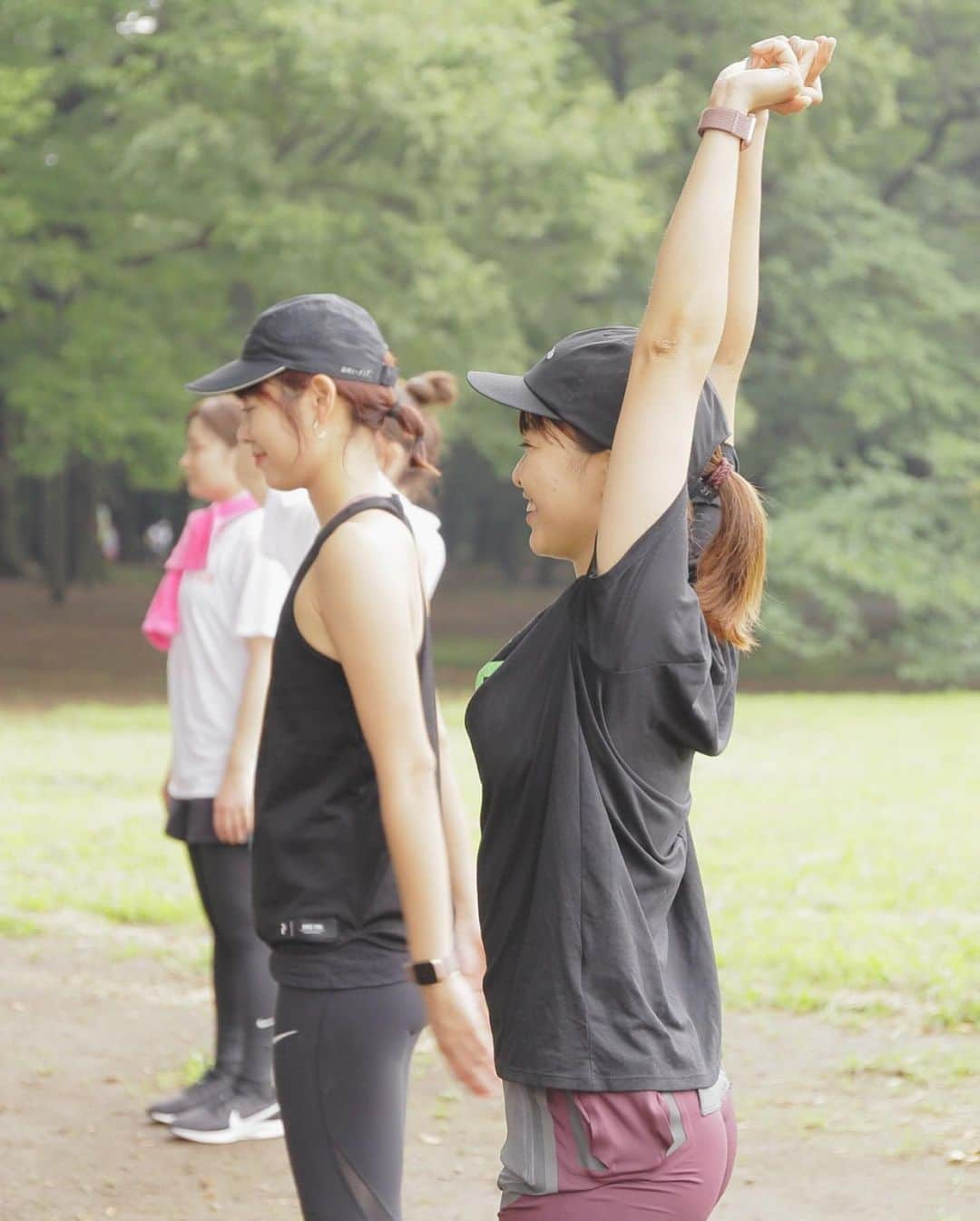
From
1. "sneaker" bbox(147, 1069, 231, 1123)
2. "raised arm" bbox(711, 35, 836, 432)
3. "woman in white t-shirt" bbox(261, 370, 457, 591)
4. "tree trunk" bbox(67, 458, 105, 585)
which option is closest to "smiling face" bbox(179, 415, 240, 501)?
"woman in white t-shirt" bbox(261, 370, 457, 591)

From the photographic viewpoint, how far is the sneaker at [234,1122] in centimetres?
468

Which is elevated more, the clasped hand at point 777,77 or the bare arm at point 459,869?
the clasped hand at point 777,77

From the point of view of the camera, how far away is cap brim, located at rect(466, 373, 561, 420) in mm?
2080

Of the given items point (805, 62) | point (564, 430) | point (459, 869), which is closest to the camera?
point (564, 430)

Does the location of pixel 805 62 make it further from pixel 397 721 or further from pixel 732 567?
pixel 397 721

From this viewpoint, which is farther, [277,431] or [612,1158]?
[277,431]

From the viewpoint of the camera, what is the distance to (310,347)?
2.77 metres

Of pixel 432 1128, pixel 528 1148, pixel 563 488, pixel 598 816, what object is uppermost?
pixel 563 488

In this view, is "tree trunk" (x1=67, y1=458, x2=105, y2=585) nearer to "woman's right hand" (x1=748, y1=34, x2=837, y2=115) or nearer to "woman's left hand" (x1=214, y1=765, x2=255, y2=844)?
"woman's left hand" (x1=214, y1=765, x2=255, y2=844)

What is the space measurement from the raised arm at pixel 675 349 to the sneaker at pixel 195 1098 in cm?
319

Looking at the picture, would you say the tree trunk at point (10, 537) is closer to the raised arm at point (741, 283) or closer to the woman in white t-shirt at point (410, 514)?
the woman in white t-shirt at point (410, 514)

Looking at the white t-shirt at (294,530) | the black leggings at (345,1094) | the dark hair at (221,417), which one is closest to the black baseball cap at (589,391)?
the black leggings at (345,1094)

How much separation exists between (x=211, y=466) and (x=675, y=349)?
9.66 ft

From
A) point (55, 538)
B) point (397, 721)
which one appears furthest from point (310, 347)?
point (55, 538)
